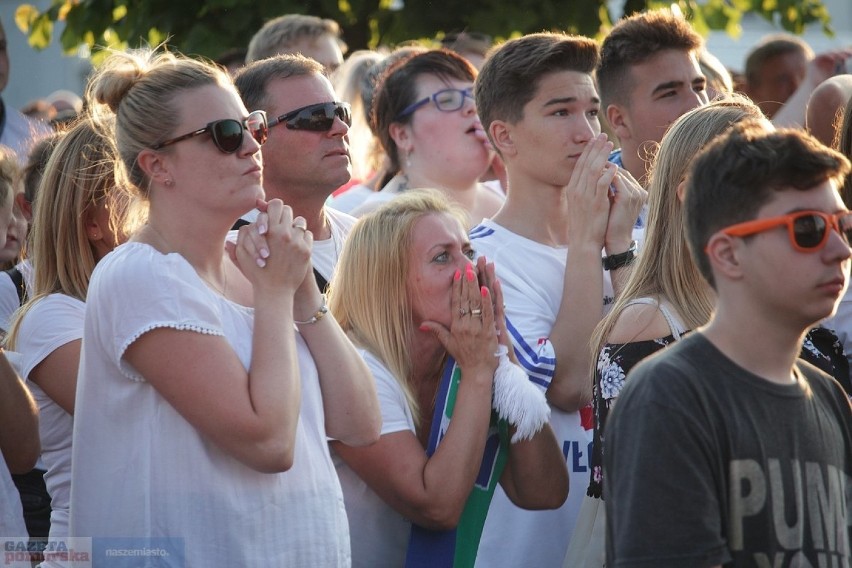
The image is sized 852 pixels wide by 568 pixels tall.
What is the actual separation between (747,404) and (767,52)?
6.84 metres

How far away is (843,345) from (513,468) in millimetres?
1181

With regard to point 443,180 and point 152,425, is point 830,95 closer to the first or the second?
point 443,180

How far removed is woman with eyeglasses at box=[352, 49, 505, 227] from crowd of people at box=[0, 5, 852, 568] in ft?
2.27

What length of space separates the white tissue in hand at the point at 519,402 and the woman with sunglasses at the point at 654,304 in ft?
0.54

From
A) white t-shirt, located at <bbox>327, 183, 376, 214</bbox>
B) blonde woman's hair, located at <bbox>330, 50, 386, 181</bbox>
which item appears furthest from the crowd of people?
blonde woman's hair, located at <bbox>330, 50, 386, 181</bbox>

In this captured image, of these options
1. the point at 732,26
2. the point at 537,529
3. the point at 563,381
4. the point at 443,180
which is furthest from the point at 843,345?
the point at 732,26

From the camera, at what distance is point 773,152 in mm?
2260

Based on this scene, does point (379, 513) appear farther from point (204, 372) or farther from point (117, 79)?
point (117, 79)

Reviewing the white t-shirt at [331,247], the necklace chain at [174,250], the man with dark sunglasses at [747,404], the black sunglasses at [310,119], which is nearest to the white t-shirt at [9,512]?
the necklace chain at [174,250]

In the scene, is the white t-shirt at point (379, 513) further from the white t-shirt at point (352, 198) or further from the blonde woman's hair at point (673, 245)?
the white t-shirt at point (352, 198)

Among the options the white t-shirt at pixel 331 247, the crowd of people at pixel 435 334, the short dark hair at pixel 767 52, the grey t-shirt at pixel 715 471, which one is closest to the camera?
the grey t-shirt at pixel 715 471

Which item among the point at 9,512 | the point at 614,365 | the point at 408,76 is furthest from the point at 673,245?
the point at 408,76

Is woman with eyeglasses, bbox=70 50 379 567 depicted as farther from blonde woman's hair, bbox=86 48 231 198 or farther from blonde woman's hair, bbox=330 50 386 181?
blonde woman's hair, bbox=330 50 386 181

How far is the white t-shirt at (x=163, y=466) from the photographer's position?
2.63 meters
